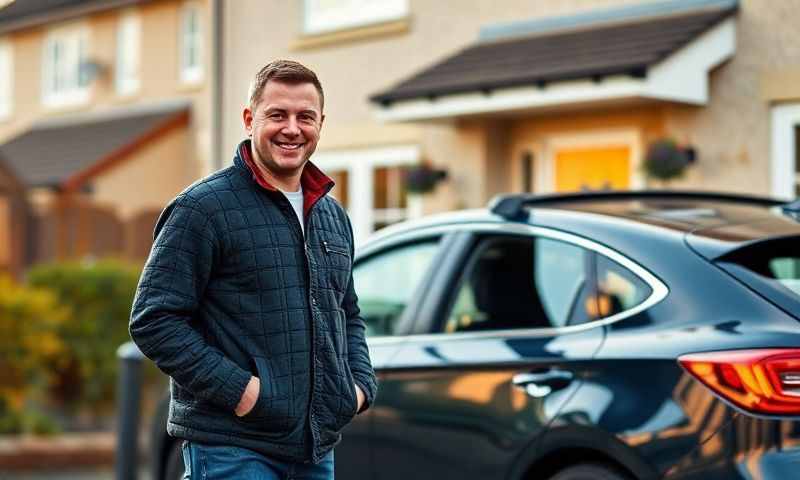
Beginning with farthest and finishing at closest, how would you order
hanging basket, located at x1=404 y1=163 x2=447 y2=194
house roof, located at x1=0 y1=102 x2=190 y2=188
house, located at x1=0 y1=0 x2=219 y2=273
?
house, located at x1=0 y1=0 x2=219 y2=273
house roof, located at x1=0 y1=102 x2=190 y2=188
hanging basket, located at x1=404 y1=163 x2=447 y2=194

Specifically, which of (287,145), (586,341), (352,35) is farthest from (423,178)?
(287,145)

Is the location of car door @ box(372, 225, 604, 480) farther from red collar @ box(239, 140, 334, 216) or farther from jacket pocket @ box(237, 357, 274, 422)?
jacket pocket @ box(237, 357, 274, 422)

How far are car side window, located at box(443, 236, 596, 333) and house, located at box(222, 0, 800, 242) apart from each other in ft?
18.2

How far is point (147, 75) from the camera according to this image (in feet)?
73.2

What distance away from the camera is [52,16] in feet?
80.3

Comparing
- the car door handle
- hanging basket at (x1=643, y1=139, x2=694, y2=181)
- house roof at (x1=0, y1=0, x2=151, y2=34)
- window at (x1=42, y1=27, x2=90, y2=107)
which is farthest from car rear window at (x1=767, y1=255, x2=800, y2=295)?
window at (x1=42, y1=27, x2=90, y2=107)

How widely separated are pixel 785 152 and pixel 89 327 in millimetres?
6903

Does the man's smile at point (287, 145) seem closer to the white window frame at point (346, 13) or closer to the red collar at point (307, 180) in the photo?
the red collar at point (307, 180)

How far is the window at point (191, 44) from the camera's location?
21.5 meters

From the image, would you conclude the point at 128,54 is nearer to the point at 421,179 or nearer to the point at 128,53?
the point at 128,53

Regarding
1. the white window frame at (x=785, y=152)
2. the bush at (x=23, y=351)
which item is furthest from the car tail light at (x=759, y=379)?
the bush at (x=23, y=351)

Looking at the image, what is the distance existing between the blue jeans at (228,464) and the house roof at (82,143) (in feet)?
58.1

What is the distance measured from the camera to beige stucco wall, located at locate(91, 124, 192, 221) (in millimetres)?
21984

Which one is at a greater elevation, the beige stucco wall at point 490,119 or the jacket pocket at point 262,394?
the beige stucco wall at point 490,119
